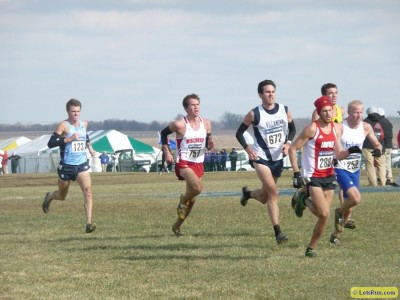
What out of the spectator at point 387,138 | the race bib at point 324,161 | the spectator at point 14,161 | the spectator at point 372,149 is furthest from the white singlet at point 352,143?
the spectator at point 14,161

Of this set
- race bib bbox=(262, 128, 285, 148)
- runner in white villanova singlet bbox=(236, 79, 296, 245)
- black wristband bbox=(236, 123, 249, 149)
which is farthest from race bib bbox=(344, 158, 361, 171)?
black wristband bbox=(236, 123, 249, 149)

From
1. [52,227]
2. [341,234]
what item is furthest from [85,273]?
[52,227]

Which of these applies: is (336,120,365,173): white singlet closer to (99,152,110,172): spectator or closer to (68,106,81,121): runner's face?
(68,106,81,121): runner's face

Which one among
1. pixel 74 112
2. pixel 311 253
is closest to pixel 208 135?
pixel 74 112

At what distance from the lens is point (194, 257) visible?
12.5 metres

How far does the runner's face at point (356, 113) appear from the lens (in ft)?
45.9

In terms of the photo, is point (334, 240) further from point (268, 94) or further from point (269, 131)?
point (268, 94)

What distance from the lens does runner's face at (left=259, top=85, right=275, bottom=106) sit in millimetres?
14164

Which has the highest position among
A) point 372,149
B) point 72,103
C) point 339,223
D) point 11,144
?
point 72,103

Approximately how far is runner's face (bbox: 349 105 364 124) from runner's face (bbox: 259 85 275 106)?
3.93ft

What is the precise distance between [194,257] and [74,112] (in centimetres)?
542

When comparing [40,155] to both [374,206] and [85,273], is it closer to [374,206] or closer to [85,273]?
[374,206]

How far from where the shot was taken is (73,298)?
31.1 ft

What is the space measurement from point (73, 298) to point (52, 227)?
884cm
